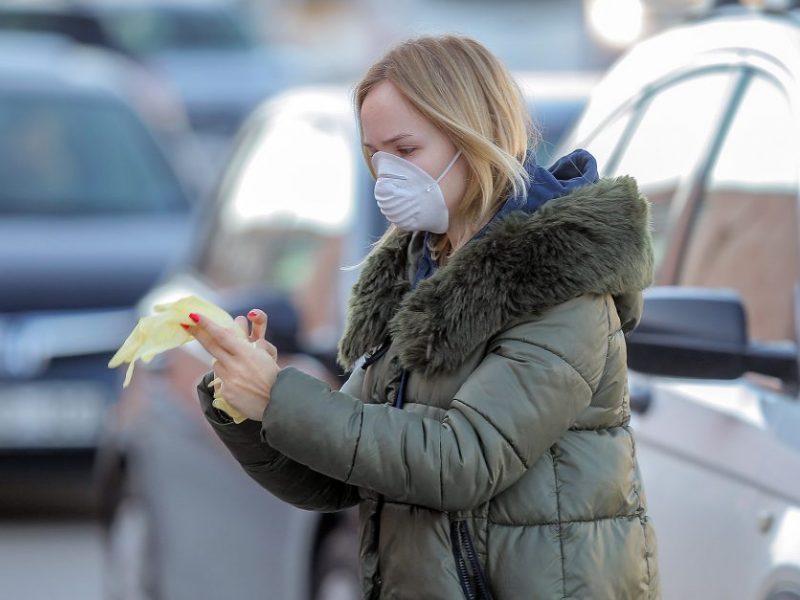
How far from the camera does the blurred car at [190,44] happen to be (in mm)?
16500

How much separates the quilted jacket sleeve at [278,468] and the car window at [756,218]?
88cm

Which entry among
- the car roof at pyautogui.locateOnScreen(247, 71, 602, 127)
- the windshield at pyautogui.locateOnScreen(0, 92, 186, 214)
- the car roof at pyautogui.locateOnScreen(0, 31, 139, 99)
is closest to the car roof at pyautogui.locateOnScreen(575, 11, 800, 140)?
the car roof at pyautogui.locateOnScreen(247, 71, 602, 127)

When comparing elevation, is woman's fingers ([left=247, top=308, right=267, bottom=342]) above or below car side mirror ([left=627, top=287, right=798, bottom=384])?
above

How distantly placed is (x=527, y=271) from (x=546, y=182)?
0.58ft

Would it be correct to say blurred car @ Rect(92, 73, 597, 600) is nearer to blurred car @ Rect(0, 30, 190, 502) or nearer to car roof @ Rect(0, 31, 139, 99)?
blurred car @ Rect(0, 30, 190, 502)

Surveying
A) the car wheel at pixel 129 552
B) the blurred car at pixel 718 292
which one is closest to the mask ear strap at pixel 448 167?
the blurred car at pixel 718 292

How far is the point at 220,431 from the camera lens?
2477mm

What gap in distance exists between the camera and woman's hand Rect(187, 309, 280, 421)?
89.5 inches

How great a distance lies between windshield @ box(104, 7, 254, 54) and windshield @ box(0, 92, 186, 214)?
934cm

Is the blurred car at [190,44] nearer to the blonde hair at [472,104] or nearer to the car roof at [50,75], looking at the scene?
the car roof at [50,75]

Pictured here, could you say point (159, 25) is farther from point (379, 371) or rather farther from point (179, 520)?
point (379, 371)

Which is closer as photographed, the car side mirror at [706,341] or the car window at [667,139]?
the car side mirror at [706,341]

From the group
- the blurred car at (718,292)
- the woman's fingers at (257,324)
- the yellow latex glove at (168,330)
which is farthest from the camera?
the blurred car at (718,292)

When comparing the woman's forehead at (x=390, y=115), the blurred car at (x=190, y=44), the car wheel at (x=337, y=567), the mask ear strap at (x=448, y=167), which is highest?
the woman's forehead at (x=390, y=115)
